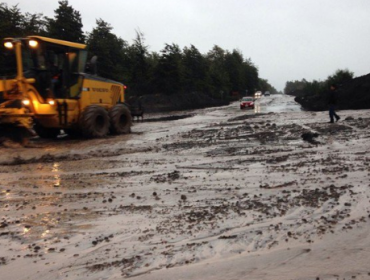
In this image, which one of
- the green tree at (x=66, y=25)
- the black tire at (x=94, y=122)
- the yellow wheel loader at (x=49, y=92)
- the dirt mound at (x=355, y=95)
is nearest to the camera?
the yellow wheel loader at (x=49, y=92)

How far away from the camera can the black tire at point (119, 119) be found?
1681cm

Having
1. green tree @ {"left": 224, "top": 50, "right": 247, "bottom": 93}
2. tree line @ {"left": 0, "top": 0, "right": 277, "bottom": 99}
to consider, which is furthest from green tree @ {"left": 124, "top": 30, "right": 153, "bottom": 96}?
green tree @ {"left": 224, "top": 50, "right": 247, "bottom": 93}

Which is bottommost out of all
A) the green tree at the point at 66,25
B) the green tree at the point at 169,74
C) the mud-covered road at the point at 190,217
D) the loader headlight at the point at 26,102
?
the mud-covered road at the point at 190,217

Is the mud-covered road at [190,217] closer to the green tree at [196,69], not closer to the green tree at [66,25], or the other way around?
the green tree at [66,25]

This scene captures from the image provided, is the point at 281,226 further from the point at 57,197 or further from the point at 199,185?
the point at 57,197

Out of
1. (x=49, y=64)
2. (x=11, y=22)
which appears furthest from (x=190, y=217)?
(x=11, y=22)

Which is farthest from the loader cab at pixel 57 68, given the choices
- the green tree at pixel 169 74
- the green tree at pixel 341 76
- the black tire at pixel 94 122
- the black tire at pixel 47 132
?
the green tree at pixel 169 74

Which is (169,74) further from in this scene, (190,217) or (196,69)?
(190,217)

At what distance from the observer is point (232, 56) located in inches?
4621

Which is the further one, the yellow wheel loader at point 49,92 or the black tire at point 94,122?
the black tire at point 94,122

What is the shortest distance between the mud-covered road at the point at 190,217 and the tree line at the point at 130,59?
3315 cm

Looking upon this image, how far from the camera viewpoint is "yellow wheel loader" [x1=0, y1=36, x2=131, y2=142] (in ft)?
40.4

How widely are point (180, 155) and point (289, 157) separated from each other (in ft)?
9.57

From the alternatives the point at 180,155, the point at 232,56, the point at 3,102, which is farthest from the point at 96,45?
the point at 232,56
